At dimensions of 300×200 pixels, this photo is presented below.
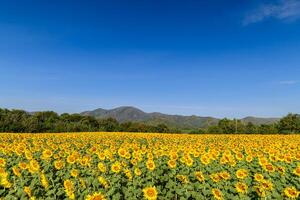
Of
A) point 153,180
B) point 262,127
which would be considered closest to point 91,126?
point 262,127

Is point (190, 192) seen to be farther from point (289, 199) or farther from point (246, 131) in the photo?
point (246, 131)

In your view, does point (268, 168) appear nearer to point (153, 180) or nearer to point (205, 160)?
point (205, 160)

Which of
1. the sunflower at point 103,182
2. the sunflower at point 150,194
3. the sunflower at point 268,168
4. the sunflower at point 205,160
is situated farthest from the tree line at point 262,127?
the sunflower at point 150,194

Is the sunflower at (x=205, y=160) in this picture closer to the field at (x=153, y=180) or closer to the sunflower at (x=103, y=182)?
the field at (x=153, y=180)

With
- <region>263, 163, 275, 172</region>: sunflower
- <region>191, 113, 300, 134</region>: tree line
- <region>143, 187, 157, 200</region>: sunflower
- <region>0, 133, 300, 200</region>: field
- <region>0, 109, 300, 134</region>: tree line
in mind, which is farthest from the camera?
<region>191, 113, 300, 134</region>: tree line

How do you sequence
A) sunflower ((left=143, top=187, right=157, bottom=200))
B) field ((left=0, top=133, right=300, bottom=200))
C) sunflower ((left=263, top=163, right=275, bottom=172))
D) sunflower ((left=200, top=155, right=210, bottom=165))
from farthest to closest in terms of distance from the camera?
sunflower ((left=200, top=155, right=210, bottom=165)) → sunflower ((left=263, top=163, right=275, bottom=172)) → field ((left=0, top=133, right=300, bottom=200)) → sunflower ((left=143, top=187, right=157, bottom=200))

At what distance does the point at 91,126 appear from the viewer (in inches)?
1864

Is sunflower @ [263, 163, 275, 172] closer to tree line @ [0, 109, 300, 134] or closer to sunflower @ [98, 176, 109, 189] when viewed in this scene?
sunflower @ [98, 176, 109, 189]

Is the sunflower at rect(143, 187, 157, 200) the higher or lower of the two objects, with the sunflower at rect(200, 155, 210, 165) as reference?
A: lower

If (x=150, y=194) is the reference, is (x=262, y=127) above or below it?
above

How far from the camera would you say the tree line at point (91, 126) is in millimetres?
36812

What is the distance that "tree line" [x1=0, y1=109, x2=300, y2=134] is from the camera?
1449 inches

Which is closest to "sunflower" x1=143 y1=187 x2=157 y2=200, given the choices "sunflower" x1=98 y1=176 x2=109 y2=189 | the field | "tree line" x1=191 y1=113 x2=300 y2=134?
the field

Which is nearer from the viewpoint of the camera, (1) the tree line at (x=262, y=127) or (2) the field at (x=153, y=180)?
(2) the field at (x=153, y=180)
